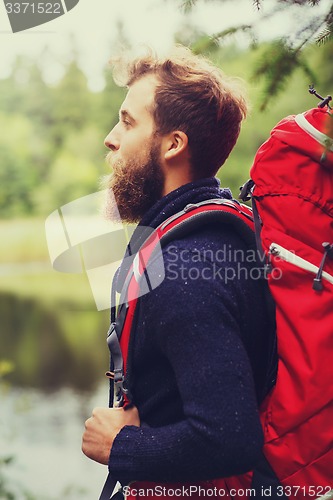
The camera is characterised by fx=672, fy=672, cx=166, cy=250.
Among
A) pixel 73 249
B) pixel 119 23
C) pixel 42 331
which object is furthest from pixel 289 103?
pixel 73 249

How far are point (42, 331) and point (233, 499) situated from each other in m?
19.3

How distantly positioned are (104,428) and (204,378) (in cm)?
42

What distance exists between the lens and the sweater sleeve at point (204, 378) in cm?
162

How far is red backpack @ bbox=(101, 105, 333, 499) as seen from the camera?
1.60 m

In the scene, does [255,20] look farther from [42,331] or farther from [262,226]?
[42,331]

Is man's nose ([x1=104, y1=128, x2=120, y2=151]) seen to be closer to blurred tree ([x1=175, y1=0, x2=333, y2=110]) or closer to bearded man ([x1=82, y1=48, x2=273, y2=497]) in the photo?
bearded man ([x1=82, y1=48, x2=273, y2=497])

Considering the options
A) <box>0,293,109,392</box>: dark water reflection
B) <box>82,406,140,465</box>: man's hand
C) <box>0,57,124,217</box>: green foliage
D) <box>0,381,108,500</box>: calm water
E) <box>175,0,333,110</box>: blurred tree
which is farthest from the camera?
<box>0,57,124,217</box>: green foliage

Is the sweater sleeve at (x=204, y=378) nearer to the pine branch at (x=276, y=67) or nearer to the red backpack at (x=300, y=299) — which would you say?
the red backpack at (x=300, y=299)

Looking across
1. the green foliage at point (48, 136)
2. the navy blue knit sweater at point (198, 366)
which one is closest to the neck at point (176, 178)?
the navy blue knit sweater at point (198, 366)

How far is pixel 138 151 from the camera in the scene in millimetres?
2062

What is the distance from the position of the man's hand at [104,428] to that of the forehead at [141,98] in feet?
2.91

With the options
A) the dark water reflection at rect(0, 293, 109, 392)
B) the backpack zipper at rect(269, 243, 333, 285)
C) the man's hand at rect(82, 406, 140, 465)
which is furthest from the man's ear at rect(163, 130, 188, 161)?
the dark water reflection at rect(0, 293, 109, 392)

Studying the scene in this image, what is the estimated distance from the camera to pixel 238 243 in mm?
1832

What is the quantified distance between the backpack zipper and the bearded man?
0.43 feet
